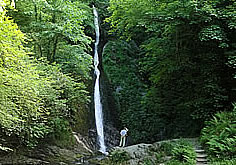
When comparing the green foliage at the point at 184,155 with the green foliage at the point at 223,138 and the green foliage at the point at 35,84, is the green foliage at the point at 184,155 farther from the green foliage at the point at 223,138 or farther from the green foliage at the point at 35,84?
the green foliage at the point at 35,84

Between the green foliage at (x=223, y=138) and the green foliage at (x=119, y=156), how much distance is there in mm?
2762

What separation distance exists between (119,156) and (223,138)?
353 centimetres

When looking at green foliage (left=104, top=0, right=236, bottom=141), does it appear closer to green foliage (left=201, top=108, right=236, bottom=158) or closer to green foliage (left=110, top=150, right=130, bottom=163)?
green foliage (left=201, top=108, right=236, bottom=158)

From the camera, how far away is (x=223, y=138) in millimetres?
7766

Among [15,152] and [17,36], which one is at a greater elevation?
[17,36]

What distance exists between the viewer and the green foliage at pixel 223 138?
721 cm

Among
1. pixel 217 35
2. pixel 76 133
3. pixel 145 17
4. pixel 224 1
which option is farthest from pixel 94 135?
pixel 224 1

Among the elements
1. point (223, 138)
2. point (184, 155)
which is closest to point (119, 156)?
point (184, 155)

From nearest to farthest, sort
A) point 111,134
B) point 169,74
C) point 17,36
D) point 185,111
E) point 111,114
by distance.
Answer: point 17,36, point 169,74, point 185,111, point 111,134, point 111,114

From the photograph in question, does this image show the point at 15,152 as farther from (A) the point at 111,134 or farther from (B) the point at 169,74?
(B) the point at 169,74

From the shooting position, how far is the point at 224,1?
32.7 feet

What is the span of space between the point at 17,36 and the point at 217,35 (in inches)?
283

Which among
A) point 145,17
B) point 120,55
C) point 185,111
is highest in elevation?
point 145,17

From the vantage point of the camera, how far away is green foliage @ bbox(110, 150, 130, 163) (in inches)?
327
